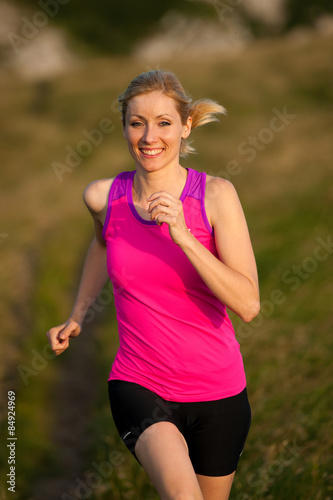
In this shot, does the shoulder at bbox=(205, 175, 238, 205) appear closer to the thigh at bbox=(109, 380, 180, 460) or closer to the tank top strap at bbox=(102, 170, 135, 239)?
the tank top strap at bbox=(102, 170, 135, 239)

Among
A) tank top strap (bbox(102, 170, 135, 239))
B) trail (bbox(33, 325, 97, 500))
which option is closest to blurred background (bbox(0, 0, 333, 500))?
trail (bbox(33, 325, 97, 500))

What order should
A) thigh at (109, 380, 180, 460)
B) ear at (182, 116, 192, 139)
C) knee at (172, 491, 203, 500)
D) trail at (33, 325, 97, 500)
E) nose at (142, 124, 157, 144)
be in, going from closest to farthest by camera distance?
knee at (172, 491, 203, 500), thigh at (109, 380, 180, 460), nose at (142, 124, 157, 144), ear at (182, 116, 192, 139), trail at (33, 325, 97, 500)

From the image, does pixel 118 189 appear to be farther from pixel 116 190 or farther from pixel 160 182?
pixel 160 182

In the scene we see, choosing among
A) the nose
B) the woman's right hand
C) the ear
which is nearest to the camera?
the nose

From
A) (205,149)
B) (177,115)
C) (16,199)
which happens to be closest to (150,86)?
(177,115)

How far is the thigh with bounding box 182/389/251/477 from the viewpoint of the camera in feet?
9.71

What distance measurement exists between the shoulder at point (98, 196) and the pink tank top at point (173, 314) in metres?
0.28

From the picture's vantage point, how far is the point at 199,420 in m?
2.98

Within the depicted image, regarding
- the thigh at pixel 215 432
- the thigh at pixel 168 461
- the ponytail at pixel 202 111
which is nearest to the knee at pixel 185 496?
the thigh at pixel 168 461

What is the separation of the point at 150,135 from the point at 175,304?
0.78 metres

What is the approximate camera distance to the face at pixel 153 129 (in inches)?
118

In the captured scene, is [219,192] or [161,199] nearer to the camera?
[161,199]

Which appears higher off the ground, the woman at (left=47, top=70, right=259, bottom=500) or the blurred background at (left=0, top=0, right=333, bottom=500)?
the woman at (left=47, top=70, right=259, bottom=500)

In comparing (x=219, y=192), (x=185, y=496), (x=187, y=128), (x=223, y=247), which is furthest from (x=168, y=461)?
(x=187, y=128)
